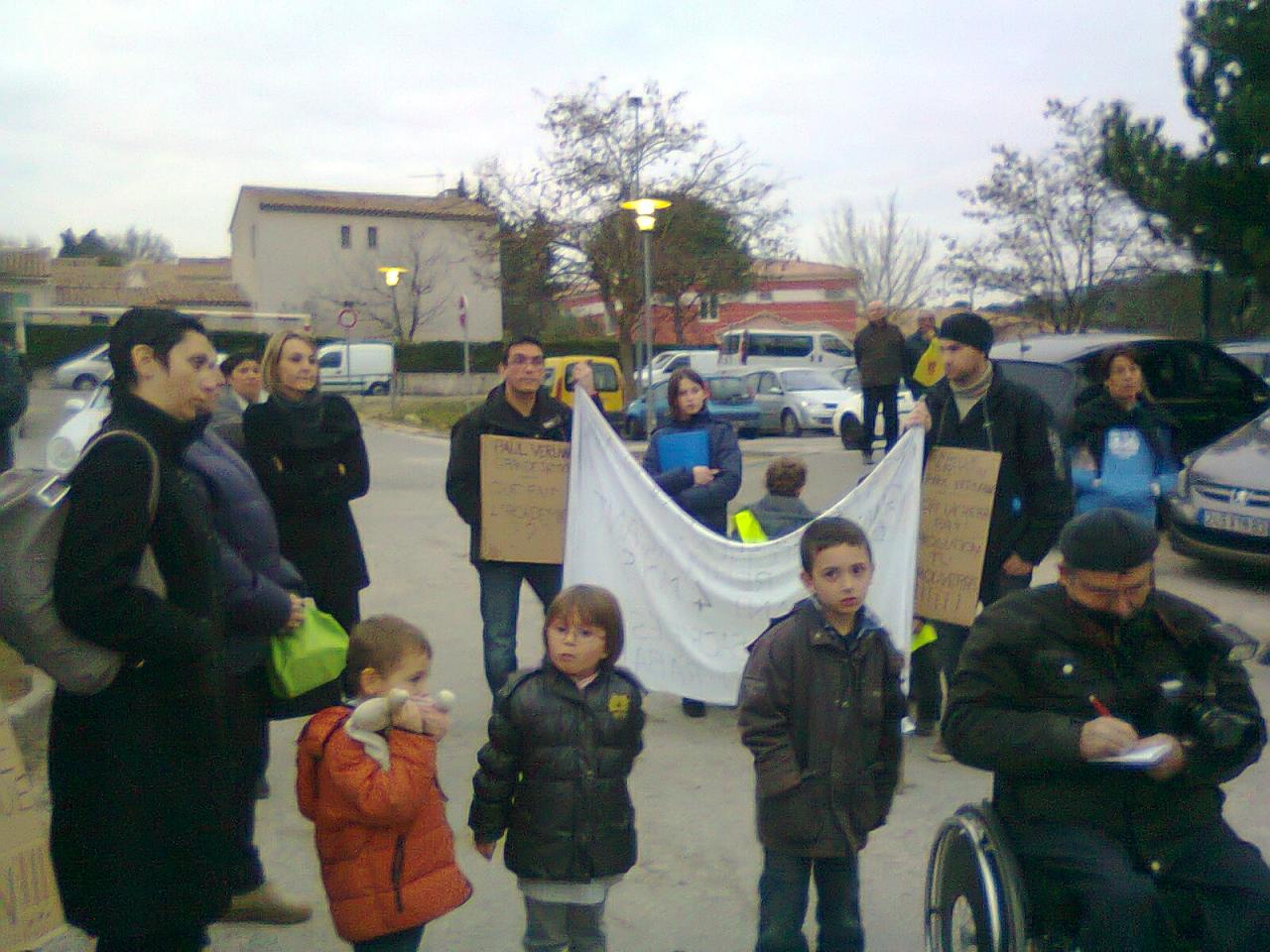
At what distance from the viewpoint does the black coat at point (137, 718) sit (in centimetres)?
277

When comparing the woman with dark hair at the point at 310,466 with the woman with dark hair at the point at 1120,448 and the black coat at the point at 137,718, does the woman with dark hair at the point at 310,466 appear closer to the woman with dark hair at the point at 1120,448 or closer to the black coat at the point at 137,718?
the black coat at the point at 137,718

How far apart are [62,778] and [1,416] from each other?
3713 mm

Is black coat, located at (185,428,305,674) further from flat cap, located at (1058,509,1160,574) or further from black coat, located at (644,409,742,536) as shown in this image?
black coat, located at (644,409,742,536)

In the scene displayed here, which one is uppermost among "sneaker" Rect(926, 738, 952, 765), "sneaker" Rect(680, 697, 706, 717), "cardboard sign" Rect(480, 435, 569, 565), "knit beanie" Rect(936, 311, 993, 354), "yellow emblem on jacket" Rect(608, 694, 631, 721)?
"knit beanie" Rect(936, 311, 993, 354)

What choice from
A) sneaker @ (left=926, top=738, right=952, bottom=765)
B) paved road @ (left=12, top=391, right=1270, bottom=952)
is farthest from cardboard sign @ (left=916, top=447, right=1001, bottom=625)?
paved road @ (left=12, top=391, right=1270, bottom=952)

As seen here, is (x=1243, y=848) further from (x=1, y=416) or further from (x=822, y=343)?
(x=822, y=343)

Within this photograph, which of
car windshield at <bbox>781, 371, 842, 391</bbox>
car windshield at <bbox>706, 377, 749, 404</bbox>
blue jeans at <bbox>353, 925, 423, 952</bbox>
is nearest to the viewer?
blue jeans at <bbox>353, 925, 423, 952</bbox>

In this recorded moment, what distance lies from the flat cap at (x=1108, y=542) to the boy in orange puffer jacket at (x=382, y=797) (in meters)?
1.56

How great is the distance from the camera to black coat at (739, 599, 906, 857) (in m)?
3.44

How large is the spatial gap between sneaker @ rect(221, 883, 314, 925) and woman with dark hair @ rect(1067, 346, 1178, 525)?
4.20 meters

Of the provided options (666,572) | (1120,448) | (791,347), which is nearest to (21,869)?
(666,572)

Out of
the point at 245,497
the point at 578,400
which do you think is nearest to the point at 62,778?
the point at 245,497

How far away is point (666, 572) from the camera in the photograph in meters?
5.98

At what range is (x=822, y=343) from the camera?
43.0 metres
